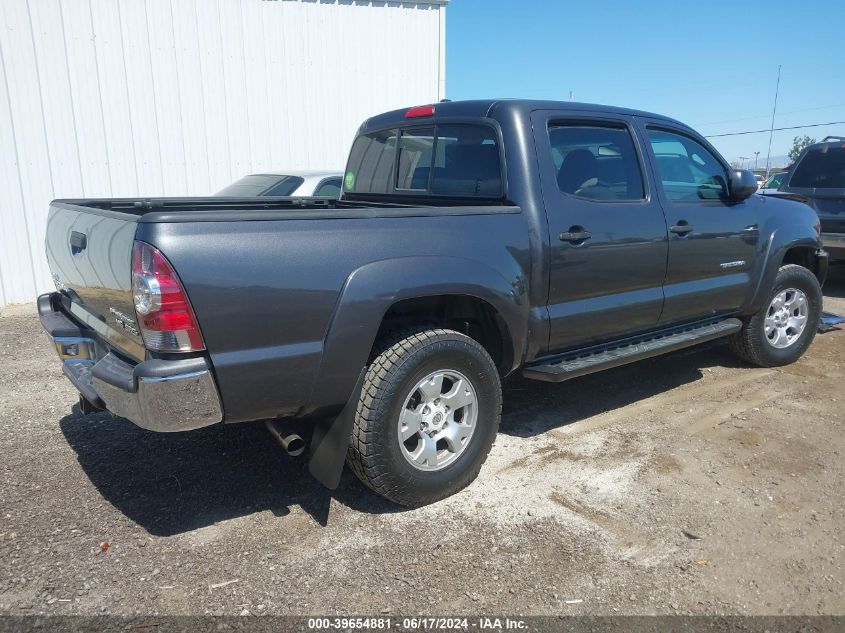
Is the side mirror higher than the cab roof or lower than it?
lower

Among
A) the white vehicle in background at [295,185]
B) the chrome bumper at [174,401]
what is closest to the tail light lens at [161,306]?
the chrome bumper at [174,401]

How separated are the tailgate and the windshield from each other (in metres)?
3.25

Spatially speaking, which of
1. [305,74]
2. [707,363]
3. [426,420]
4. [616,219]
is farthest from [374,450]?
[305,74]

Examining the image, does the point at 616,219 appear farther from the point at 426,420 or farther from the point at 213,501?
the point at 213,501

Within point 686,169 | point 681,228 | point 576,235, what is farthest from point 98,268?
point 686,169

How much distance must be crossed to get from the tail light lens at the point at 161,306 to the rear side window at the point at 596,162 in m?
2.17

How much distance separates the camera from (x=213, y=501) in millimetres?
3326

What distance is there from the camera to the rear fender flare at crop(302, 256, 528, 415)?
9.12 feet

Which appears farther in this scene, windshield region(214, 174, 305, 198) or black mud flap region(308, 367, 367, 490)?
windshield region(214, 174, 305, 198)

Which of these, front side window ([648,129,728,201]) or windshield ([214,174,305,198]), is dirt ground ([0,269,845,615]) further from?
windshield ([214,174,305,198])

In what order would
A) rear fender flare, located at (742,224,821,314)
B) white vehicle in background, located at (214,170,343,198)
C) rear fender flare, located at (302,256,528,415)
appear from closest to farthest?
1. rear fender flare, located at (302,256,528,415)
2. rear fender flare, located at (742,224,821,314)
3. white vehicle in background, located at (214,170,343,198)

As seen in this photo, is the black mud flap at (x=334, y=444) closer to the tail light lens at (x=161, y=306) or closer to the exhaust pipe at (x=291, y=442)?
the exhaust pipe at (x=291, y=442)

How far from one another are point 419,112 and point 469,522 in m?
2.50

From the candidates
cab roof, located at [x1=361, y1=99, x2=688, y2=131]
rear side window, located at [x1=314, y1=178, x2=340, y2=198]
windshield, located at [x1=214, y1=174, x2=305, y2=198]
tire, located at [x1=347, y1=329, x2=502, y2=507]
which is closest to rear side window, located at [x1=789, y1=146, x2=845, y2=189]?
cab roof, located at [x1=361, y1=99, x2=688, y2=131]
